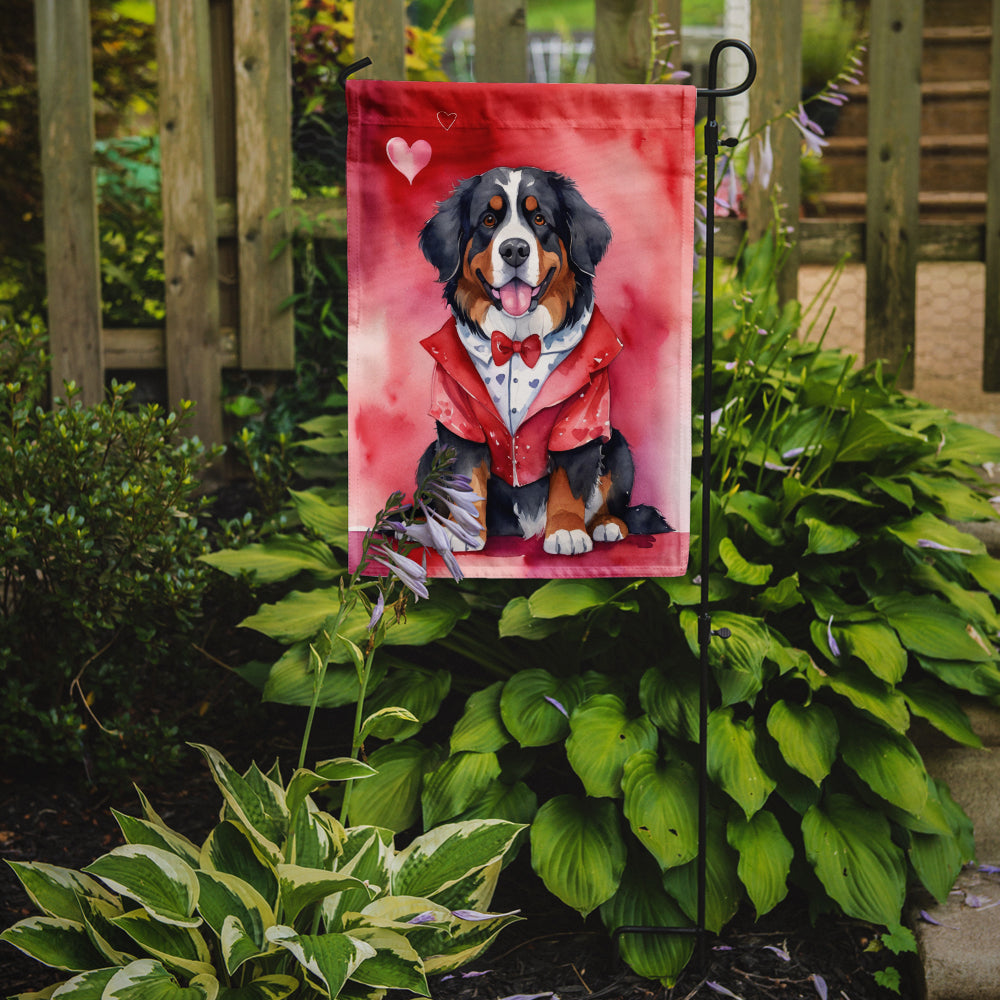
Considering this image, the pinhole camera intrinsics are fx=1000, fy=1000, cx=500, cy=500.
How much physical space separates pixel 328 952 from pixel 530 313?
1064 millimetres

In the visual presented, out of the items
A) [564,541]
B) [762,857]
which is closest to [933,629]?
[762,857]

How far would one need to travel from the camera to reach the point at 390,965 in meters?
1.47

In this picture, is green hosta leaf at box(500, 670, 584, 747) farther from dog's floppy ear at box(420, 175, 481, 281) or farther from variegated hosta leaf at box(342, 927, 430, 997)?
dog's floppy ear at box(420, 175, 481, 281)

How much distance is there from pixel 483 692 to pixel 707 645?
1.64 ft

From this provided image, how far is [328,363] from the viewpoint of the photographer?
3467 millimetres

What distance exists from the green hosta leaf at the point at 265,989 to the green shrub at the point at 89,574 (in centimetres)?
88

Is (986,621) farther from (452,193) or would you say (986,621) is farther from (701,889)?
(452,193)

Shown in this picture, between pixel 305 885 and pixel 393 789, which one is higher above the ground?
pixel 305 885

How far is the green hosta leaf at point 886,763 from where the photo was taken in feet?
6.10

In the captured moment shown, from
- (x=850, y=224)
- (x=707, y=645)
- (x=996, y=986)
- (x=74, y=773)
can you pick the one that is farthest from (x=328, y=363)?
(x=996, y=986)

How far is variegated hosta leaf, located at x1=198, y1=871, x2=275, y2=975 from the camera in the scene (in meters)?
1.49

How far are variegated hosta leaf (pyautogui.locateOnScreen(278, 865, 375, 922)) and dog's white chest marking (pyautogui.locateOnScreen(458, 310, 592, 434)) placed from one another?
82 cm

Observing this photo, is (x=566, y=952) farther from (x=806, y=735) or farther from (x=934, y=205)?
(x=934, y=205)

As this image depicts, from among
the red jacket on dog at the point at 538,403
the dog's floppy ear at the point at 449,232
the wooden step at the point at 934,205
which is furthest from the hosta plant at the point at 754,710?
the wooden step at the point at 934,205
